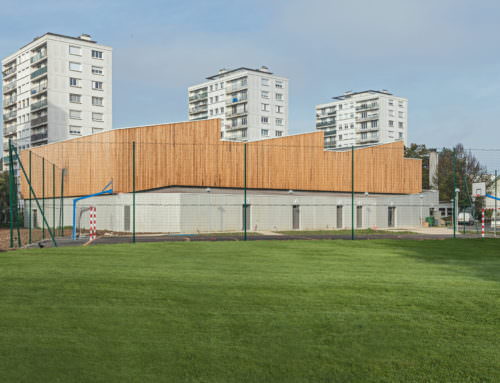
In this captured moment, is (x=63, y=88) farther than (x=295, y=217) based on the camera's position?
Yes

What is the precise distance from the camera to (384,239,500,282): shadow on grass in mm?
11055

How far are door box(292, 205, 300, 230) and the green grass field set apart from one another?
84.8 feet

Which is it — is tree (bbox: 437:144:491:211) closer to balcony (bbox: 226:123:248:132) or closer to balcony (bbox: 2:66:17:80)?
balcony (bbox: 226:123:248:132)

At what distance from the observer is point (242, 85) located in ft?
298

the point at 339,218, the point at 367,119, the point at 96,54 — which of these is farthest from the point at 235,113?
the point at 339,218

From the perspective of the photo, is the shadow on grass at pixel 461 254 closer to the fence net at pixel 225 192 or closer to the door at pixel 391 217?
the fence net at pixel 225 192

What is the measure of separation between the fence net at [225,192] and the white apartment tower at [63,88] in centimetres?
3319

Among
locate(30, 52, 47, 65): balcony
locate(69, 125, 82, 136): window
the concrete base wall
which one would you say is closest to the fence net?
the concrete base wall

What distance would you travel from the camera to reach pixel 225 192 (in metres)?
36.0

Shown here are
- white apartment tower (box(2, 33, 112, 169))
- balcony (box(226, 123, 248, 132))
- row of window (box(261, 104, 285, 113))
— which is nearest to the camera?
white apartment tower (box(2, 33, 112, 169))

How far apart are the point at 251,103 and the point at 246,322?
85.2 meters

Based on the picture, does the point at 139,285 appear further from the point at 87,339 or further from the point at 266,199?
the point at 266,199

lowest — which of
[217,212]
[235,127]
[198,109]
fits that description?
[217,212]

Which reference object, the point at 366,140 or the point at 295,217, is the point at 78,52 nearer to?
the point at 295,217
